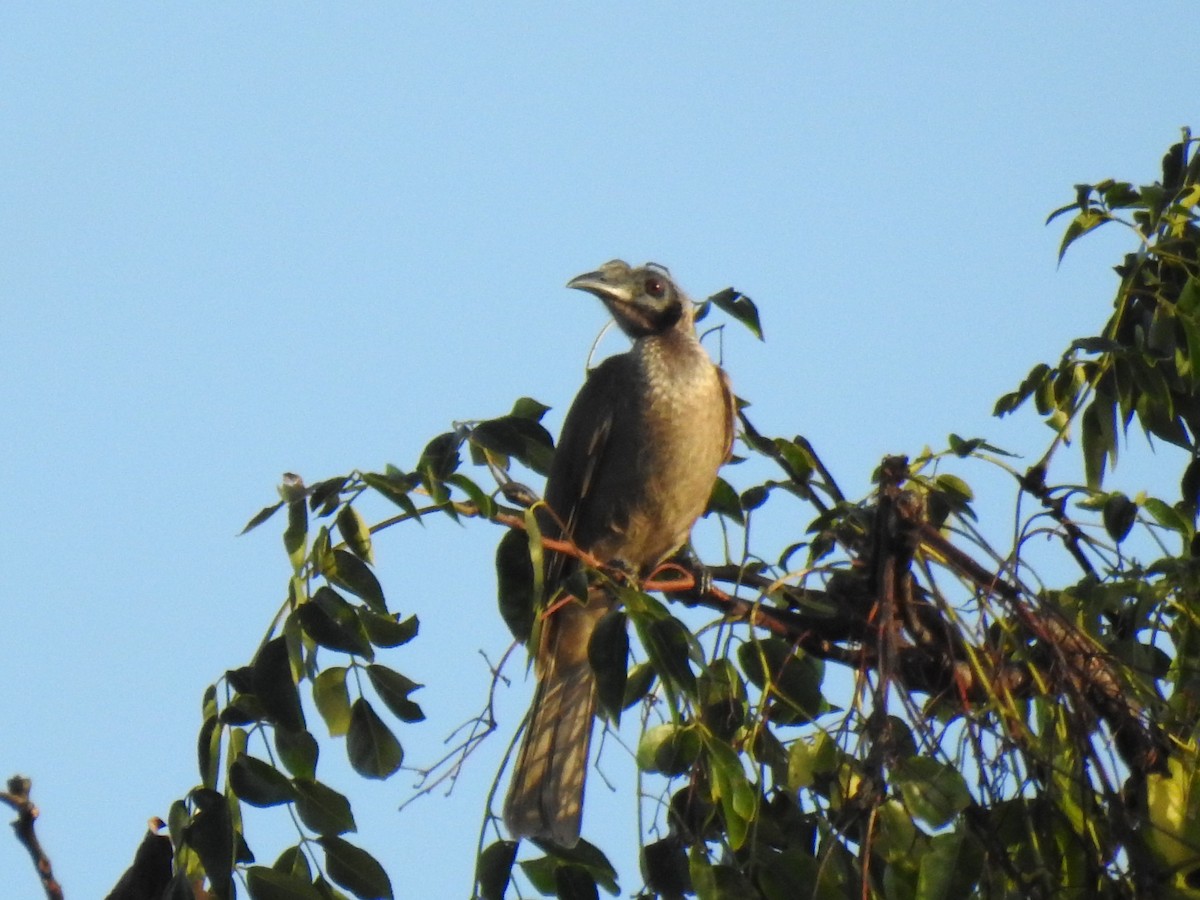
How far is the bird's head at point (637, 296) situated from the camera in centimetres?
627

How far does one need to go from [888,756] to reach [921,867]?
219mm

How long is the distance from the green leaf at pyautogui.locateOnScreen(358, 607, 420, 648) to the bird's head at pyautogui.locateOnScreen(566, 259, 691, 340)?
348cm

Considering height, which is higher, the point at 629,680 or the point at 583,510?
the point at 583,510

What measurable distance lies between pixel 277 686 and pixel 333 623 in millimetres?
138

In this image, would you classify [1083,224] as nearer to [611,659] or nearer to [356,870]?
[611,659]

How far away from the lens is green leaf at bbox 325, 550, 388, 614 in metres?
2.86

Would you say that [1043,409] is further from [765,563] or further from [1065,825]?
[1065,825]

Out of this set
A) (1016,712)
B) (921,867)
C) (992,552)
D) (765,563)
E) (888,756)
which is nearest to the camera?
(921,867)

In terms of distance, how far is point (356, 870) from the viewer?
2.75 meters

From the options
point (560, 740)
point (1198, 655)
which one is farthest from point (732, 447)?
point (1198, 655)

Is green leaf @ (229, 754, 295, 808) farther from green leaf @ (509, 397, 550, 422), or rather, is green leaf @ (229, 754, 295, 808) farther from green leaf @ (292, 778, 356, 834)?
green leaf @ (509, 397, 550, 422)

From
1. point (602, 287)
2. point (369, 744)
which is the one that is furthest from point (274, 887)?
point (602, 287)

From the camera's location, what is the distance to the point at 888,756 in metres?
2.73

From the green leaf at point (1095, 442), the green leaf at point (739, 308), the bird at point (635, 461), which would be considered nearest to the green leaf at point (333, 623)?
the green leaf at point (739, 308)
